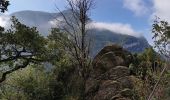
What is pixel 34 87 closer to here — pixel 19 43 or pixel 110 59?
pixel 110 59

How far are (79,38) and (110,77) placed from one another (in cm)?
556

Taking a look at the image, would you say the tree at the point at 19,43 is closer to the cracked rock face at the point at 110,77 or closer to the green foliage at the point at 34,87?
the cracked rock face at the point at 110,77

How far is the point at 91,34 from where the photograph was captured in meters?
43.9

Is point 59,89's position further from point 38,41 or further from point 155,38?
point 155,38

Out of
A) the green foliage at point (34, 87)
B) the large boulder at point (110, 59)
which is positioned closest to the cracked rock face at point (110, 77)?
the large boulder at point (110, 59)

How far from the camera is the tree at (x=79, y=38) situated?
40.4 metres

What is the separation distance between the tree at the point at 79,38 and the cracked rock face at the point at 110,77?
65.8 inches

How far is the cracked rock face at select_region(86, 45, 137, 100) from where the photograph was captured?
3894 centimetres

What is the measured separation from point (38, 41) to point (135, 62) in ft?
63.8

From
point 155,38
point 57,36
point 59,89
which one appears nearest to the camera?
point 155,38

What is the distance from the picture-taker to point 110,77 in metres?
42.6

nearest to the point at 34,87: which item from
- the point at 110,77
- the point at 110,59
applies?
the point at 110,59

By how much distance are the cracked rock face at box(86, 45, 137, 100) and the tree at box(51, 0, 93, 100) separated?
1671mm

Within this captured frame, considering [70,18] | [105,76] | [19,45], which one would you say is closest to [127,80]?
[105,76]
